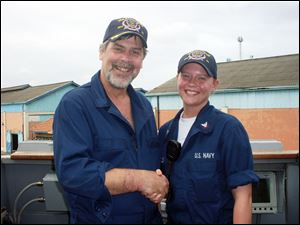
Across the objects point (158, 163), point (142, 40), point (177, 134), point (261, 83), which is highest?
point (261, 83)

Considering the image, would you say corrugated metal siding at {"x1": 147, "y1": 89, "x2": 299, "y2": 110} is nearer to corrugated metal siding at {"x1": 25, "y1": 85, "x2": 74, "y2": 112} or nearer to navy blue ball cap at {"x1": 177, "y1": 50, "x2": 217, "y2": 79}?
corrugated metal siding at {"x1": 25, "y1": 85, "x2": 74, "y2": 112}

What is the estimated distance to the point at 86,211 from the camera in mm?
1593

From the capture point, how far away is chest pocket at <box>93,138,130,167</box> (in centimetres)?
159

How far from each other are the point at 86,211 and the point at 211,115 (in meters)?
0.84

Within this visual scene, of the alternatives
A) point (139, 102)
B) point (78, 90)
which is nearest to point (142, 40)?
point (139, 102)

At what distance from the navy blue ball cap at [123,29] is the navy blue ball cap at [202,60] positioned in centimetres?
28

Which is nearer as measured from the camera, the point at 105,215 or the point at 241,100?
the point at 105,215

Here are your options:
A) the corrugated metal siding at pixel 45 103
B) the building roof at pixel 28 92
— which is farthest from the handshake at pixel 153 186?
the building roof at pixel 28 92

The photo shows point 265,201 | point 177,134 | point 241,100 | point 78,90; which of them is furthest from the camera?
point 241,100

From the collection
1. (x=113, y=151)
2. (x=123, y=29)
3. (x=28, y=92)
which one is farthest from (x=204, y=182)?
(x=28, y=92)

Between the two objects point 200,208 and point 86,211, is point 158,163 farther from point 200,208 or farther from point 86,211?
point 86,211

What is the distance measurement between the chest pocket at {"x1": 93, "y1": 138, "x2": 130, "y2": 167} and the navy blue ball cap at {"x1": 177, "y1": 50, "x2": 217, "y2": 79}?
2.02 feet

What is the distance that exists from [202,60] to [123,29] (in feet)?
1.63

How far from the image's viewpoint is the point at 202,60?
182 cm
